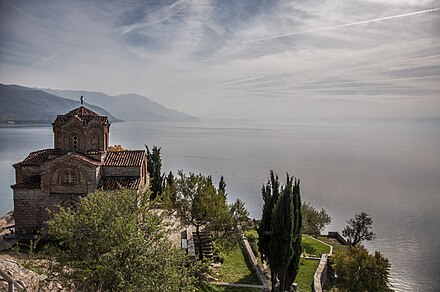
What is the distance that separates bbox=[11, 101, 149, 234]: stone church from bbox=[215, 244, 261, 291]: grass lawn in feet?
18.8

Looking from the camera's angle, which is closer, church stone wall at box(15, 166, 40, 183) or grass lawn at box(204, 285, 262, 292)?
grass lawn at box(204, 285, 262, 292)

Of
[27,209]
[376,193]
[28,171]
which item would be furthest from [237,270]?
[376,193]

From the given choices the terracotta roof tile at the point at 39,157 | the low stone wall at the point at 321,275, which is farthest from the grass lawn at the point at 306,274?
the terracotta roof tile at the point at 39,157

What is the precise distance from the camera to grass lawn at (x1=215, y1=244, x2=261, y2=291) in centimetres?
1382

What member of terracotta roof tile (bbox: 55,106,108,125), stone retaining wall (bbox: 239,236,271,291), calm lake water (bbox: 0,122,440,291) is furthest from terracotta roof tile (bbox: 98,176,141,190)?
calm lake water (bbox: 0,122,440,291)

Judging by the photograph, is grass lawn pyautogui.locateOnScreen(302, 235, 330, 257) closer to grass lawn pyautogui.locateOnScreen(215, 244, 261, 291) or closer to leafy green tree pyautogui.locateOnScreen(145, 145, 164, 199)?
grass lawn pyautogui.locateOnScreen(215, 244, 261, 291)

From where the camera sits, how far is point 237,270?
48.8ft

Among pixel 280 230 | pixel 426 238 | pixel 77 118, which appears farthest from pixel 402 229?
pixel 77 118

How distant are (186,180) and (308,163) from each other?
2365 inches

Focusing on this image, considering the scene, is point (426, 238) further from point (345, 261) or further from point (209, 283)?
point (209, 283)

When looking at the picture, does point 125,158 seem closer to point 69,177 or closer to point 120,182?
point 120,182

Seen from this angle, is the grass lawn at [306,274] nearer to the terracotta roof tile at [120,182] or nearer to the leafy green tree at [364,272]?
the leafy green tree at [364,272]

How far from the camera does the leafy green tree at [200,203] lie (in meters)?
14.9

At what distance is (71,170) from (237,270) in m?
9.80
